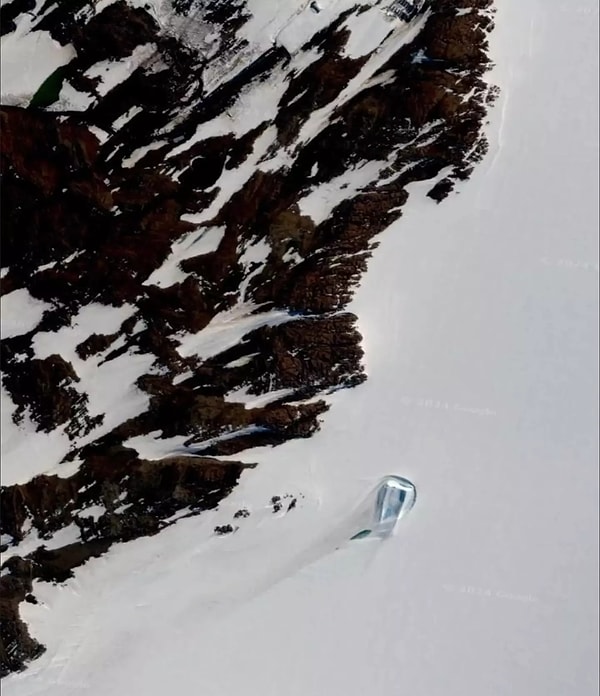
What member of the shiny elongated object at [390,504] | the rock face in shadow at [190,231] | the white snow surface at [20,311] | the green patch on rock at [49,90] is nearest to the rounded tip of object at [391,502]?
the shiny elongated object at [390,504]

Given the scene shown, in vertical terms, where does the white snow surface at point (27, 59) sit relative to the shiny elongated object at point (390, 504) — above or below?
above

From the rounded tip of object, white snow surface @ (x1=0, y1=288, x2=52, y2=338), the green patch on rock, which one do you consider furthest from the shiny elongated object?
the green patch on rock

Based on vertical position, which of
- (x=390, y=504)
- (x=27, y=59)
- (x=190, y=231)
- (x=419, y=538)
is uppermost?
(x=27, y=59)

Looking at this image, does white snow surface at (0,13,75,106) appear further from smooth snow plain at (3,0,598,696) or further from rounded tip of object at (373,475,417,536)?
rounded tip of object at (373,475,417,536)

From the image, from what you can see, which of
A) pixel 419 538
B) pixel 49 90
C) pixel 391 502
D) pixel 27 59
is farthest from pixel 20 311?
pixel 419 538

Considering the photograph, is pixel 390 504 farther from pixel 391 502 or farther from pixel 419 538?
pixel 419 538

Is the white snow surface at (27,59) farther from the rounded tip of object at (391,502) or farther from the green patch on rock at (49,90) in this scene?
the rounded tip of object at (391,502)
